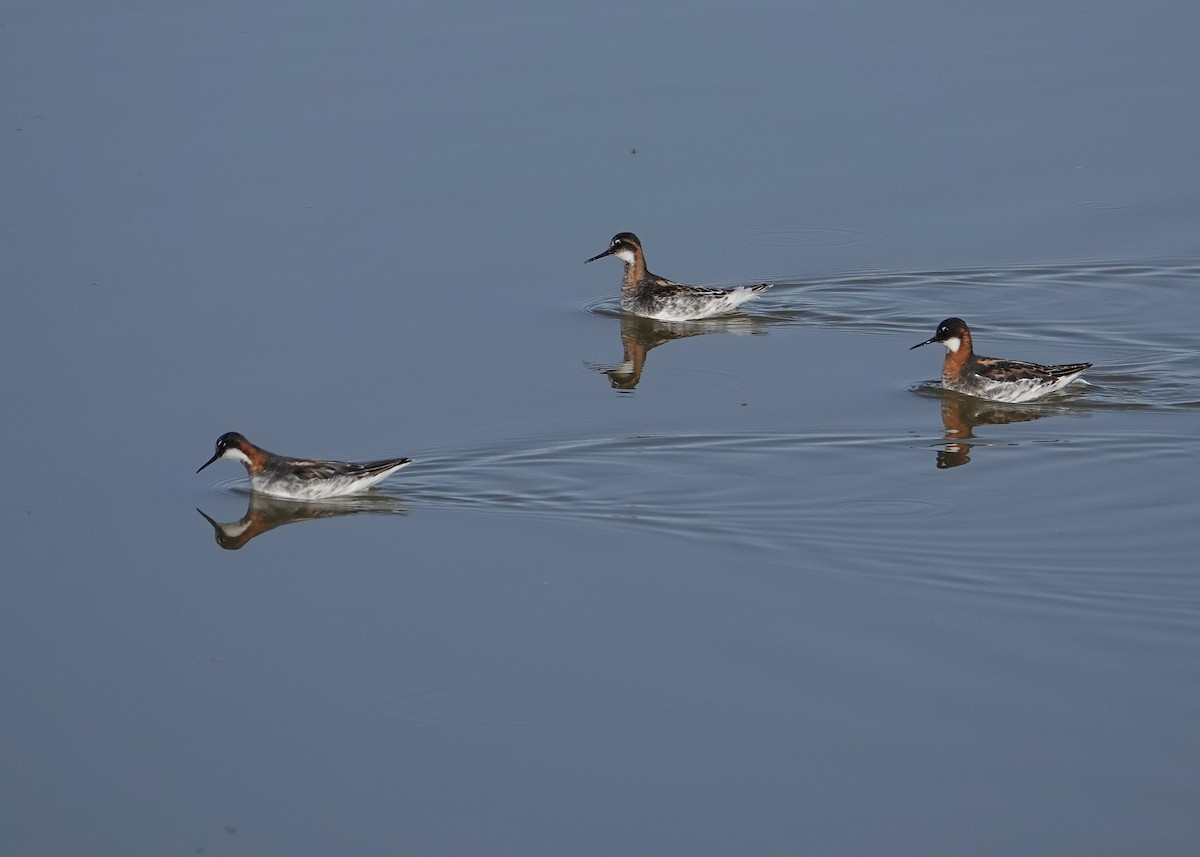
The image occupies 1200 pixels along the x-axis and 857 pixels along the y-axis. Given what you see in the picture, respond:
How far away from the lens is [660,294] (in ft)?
64.2

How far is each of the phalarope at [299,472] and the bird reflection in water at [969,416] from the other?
15.4 ft

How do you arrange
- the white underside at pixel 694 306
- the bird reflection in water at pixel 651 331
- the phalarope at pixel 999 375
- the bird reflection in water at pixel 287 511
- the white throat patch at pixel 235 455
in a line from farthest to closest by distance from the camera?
1. the white underside at pixel 694 306
2. the bird reflection in water at pixel 651 331
3. the phalarope at pixel 999 375
4. the white throat patch at pixel 235 455
5. the bird reflection in water at pixel 287 511

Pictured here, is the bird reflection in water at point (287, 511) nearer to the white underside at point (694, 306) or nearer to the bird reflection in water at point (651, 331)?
the bird reflection in water at point (651, 331)

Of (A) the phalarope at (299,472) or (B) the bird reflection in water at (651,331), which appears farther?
(B) the bird reflection in water at (651,331)

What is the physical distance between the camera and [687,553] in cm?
1278

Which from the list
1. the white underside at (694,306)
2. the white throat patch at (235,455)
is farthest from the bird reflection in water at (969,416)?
the white throat patch at (235,455)

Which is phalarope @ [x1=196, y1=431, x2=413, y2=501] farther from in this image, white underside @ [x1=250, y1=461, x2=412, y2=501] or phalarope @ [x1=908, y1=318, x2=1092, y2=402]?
phalarope @ [x1=908, y1=318, x2=1092, y2=402]

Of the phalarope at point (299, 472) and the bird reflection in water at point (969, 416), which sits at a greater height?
the bird reflection in water at point (969, 416)

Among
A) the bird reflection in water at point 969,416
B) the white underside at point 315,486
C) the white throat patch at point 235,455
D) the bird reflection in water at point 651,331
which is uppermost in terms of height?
the bird reflection in water at point 651,331

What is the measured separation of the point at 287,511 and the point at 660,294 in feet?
21.3

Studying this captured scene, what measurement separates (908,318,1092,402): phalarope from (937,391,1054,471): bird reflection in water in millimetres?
90

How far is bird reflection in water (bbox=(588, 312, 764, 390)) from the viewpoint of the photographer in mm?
18141

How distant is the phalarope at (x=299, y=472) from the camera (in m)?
13.9

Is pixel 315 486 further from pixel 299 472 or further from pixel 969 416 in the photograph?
pixel 969 416
